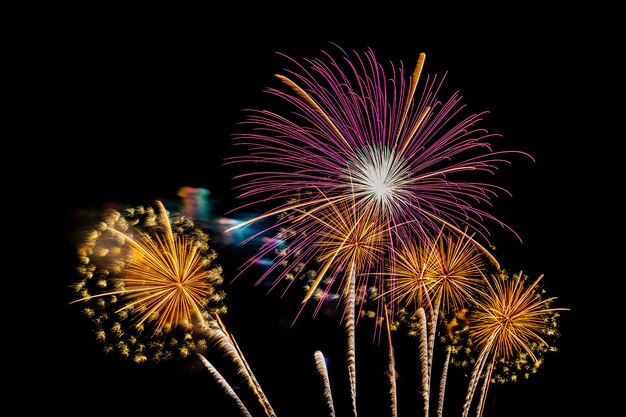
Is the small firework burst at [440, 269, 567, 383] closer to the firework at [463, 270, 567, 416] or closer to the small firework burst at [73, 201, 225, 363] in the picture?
the firework at [463, 270, 567, 416]

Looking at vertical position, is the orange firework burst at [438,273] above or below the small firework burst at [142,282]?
above

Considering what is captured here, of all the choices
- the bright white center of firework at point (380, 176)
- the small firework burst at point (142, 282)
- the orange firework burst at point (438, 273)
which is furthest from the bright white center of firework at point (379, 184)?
the small firework burst at point (142, 282)

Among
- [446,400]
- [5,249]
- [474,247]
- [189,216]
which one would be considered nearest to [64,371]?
[5,249]

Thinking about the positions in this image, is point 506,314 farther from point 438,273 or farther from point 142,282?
point 142,282

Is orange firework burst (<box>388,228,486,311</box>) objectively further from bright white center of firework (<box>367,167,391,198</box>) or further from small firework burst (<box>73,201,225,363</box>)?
small firework burst (<box>73,201,225,363</box>)

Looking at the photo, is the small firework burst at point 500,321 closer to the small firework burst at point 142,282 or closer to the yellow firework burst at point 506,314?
the yellow firework burst at point 506,314

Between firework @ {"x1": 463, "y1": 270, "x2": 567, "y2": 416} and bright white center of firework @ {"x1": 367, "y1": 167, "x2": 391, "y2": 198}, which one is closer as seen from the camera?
bright white center of firework @ {"x1": 367, "y1": 167, "x2": 391, "y2": 198}

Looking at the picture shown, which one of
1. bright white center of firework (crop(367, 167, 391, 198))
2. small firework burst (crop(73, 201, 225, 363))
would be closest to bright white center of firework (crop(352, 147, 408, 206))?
Answer: bright white center of firework (crop(367, 167, 391, 198))

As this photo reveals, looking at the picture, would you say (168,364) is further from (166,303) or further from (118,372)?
(166,303)

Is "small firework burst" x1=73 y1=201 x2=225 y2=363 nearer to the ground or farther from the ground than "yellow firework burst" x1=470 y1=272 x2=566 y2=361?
nearer to the ground
